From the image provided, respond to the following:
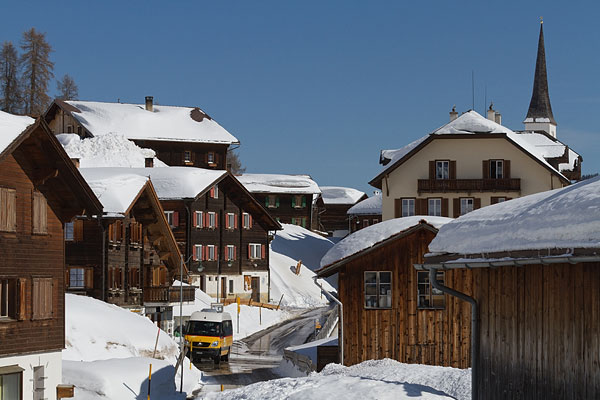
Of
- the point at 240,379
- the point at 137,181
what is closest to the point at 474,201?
the point at 137,181

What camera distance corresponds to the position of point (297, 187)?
101250 mm

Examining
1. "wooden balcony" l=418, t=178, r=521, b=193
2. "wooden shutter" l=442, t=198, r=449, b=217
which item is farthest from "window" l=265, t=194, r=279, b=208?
"wooden balcony" l=418, t=178, r=521, b=193

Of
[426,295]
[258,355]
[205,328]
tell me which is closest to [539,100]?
[258,355]

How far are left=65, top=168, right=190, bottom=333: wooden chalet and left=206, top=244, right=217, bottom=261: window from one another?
43.8 feet

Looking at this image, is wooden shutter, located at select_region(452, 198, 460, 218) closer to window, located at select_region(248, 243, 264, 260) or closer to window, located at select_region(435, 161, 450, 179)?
window, located at select_region(435, 161, 450, 179)

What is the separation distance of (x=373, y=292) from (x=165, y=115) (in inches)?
2499

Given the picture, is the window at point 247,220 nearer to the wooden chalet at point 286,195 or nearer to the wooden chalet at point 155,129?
the wooden chalet at point 155,129

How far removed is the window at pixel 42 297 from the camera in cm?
2992

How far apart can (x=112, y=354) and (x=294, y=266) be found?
2010 inches

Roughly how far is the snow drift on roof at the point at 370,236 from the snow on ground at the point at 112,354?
673 centimetres

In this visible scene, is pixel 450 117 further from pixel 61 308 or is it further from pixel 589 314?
pixel 589 314

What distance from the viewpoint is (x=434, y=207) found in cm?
6138

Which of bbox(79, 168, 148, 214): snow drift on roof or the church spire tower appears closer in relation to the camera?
bbox(79, 168, 148, 214): snow drift on roof

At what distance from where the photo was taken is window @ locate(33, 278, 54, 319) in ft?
98.2
